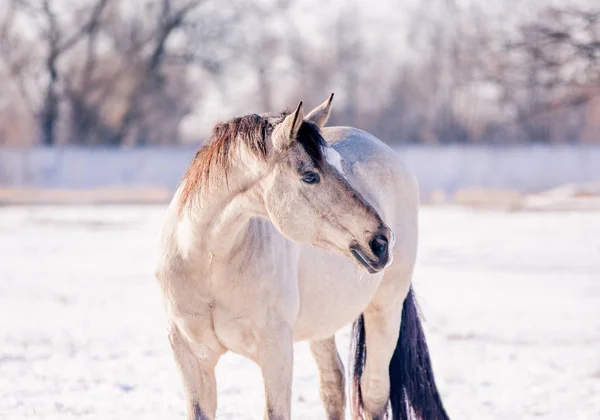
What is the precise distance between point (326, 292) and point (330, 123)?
30038mm

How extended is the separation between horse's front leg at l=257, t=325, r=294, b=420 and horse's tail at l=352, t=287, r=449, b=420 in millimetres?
1296

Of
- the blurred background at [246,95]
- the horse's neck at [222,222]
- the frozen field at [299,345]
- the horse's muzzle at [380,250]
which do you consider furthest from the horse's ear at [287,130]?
the blurred background at [246,95]

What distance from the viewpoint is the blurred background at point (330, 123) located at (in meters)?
5.86

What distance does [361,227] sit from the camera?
9.68 ft

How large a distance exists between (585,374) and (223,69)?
110 ft

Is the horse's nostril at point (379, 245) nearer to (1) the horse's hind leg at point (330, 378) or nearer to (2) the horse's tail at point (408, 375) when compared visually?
(1) the horse's hind leg at point (330, 378)

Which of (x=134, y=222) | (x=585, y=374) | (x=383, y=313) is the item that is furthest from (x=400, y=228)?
(x=134, y=222)

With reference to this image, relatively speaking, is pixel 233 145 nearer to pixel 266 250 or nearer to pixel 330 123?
pixel 266 250

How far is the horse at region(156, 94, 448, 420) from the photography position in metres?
3.00

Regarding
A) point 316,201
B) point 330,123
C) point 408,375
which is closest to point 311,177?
point 316,201

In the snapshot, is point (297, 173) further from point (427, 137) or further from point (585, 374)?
point (427, 137)

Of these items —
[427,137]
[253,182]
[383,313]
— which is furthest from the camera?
[427,137]

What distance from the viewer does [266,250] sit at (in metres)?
3.37

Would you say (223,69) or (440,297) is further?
(223,69)
